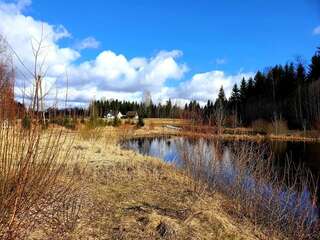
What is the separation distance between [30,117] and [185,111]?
645 centimetres

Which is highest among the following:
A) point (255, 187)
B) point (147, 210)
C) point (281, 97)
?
point (281, 97)

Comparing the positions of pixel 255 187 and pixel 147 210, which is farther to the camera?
pixel 255 187

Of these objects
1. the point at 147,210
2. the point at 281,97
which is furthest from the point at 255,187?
the point at 281,97

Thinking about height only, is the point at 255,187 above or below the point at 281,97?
below

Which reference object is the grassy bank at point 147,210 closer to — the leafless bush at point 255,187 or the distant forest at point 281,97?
the leafless bush at point 255,187

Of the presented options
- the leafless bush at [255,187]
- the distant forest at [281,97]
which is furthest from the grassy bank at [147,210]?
the distant forest at [281,97]

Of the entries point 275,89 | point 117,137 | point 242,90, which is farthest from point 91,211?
point 242,90

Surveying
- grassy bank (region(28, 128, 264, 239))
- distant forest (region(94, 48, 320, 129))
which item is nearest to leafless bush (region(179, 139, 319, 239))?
grassy bank (region(28, 128, 264, 239))

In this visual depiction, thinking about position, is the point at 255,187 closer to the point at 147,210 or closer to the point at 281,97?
the point at 147,210

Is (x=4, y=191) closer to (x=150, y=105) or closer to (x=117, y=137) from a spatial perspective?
(x=117, y=137)

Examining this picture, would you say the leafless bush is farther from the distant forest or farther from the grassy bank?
the distant forest

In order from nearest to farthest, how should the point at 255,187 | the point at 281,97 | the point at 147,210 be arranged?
1. the point at 147,210
2. the point at 255,187
3. the point at 281,97

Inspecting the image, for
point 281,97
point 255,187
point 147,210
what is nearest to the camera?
point 147,210

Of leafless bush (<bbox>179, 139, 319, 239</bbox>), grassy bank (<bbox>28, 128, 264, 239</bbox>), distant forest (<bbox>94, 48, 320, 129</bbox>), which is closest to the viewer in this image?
grassy bank (<bbox>28, 128, 264, 239</bbox>)
